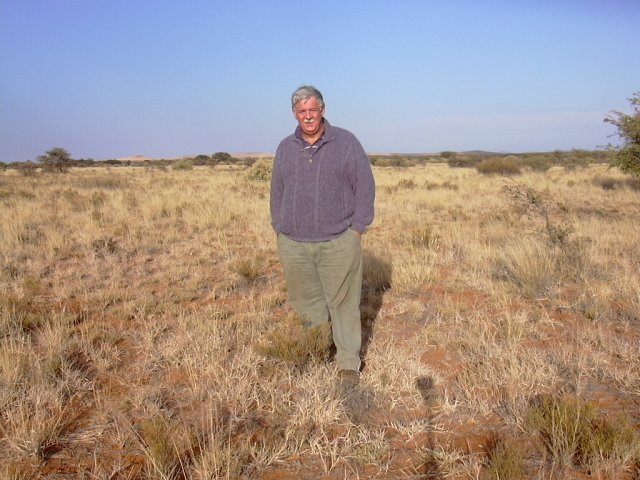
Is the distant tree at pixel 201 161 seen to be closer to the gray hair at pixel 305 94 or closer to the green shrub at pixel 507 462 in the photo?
the gray hair at pixel 305 94

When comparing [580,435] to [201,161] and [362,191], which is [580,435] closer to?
[362,191]

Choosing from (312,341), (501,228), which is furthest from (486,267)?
(312,341)

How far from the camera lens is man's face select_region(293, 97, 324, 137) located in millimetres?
2816

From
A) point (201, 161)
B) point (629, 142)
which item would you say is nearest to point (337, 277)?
point (629, 142)

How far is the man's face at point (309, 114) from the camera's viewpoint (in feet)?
9.24

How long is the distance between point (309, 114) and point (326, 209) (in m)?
0.64

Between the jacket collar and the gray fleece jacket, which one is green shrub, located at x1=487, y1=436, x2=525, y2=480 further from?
the jacket collar

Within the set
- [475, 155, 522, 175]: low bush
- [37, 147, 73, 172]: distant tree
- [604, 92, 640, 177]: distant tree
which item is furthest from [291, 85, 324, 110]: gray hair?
[37, 147, 73, 172]: distant tree

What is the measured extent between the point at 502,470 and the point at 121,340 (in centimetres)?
329

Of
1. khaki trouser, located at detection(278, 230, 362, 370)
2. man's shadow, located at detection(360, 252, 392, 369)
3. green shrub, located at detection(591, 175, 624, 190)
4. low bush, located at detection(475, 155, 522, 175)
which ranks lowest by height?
man's shadow, located at detection(360, 252, 392, 369)

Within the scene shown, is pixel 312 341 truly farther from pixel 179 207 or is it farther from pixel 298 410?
pixel 179 207

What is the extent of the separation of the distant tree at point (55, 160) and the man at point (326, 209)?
A: 37790 millimetres

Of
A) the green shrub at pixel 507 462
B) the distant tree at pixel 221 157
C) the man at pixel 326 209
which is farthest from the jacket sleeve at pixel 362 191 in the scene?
the distant tree at pixel 221 157

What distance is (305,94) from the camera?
284 cm
